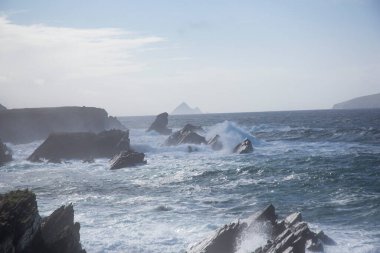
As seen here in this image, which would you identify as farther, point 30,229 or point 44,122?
point 44,122

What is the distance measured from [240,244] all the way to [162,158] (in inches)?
1451

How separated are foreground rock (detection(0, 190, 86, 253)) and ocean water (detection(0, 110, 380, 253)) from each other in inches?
79.0

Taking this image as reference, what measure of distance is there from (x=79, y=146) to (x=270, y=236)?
1806 inches

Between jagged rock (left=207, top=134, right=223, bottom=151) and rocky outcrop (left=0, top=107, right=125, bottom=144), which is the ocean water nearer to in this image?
jagged rock (left=207, top=134, right=223, bottom=151)

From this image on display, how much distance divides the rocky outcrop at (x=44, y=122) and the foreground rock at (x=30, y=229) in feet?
219

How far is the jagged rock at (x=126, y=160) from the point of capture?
155ft

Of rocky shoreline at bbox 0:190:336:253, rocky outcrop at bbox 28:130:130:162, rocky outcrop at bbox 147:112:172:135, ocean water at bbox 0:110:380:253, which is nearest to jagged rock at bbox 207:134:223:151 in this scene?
ocean water at bbox 0:110:380:253

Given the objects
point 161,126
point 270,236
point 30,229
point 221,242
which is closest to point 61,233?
point 30,229

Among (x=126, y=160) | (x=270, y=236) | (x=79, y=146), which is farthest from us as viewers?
(x=79, y=146)

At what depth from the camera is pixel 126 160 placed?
158ft

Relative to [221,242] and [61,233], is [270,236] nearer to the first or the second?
[221,242]

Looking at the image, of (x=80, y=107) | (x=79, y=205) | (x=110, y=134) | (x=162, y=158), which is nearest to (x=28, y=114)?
(x=80, y=107)

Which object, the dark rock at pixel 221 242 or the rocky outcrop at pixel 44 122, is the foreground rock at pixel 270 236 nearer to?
the dark rock at pixel 221 242

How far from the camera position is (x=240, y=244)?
19.0 meters
